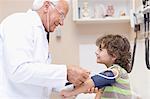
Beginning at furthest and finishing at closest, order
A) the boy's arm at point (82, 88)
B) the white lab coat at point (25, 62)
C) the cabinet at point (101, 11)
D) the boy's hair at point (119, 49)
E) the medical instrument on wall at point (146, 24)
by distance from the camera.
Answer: the cabinet at point (101, 11), the medical instrument on wall at point (146, 24), the boy's hair at point (119, 49), the boy's arm at point (82, 88), the white lab coat at point (25, 62)

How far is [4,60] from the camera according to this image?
1.41 meters

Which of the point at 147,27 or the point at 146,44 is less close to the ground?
the point at 147,27

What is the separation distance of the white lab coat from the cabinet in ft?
3.49

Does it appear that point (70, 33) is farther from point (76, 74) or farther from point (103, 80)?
point (76, 74)

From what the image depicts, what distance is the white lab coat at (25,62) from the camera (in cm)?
129

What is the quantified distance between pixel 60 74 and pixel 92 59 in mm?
1403

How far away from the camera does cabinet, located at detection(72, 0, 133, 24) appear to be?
8.40 ft

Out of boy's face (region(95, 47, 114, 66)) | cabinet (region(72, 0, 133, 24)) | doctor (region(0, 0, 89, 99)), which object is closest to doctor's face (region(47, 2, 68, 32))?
doctor (region(0, 0, 89, 99))

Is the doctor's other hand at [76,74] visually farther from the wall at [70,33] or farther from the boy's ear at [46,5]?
the wall at [70,33]

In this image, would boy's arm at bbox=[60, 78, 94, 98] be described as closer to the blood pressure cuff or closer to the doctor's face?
the blood pressure cuff

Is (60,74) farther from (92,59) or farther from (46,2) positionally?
(92,59)

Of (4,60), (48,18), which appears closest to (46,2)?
(48,18)

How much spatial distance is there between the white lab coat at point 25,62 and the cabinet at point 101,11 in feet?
3.49

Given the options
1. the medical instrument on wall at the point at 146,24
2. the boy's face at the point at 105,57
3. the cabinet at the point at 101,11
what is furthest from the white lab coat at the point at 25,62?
the cabinet at the point at 101,11
